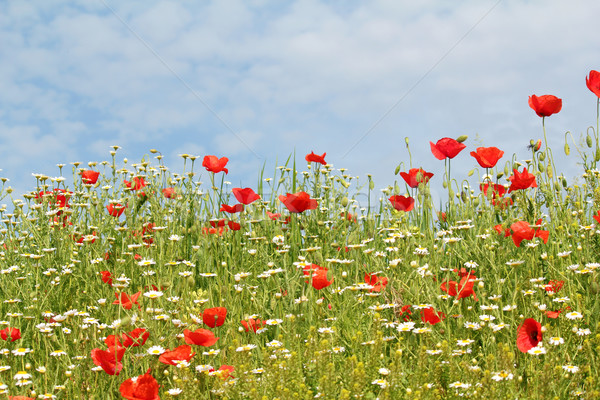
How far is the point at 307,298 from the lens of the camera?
138 inches

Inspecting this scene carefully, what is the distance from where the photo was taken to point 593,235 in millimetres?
4082

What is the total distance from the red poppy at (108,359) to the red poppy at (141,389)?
0.24 meters

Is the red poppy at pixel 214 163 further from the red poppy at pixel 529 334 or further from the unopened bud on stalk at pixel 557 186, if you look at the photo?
the red poppy at pixel 529 334

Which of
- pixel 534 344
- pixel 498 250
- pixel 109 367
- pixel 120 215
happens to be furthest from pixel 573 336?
pixel 120 215

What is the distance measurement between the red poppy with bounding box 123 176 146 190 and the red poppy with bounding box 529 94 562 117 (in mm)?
3276

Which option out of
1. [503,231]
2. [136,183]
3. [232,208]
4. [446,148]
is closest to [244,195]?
[232,208]

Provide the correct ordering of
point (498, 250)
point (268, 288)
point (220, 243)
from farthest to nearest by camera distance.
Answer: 1. point (220, 243)
2. point (268, 288)
3. point (498, 250)

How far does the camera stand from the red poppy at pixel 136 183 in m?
5.28

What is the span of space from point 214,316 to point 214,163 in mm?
2194

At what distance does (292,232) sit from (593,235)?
2.19m

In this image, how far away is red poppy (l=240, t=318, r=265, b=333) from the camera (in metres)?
3.38

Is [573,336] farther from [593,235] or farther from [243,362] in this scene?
→ [243,362]

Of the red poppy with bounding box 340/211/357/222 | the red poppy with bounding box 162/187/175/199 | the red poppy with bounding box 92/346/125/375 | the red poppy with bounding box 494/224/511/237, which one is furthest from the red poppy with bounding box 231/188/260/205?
the red poppy with bounding box 92/346/125/375

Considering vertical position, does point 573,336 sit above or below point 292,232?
below
